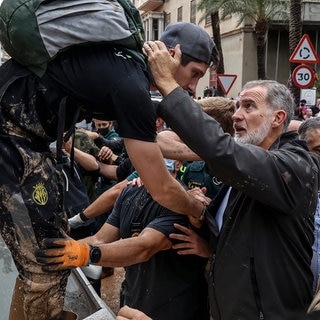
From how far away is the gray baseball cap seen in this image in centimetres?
242

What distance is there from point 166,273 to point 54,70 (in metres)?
1.24

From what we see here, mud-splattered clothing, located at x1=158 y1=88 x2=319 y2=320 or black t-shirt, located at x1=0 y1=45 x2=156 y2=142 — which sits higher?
black t-shirt, located at x1=0 y1=45 x2=156 y2=142

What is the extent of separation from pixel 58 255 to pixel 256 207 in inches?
32.0

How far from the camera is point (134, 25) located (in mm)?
1989

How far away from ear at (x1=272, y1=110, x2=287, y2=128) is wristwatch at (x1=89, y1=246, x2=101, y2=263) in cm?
93

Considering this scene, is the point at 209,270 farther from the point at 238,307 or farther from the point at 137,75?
the point at 137,75

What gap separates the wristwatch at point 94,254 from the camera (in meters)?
2.10

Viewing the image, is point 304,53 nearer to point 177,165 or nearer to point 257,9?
point 177,165

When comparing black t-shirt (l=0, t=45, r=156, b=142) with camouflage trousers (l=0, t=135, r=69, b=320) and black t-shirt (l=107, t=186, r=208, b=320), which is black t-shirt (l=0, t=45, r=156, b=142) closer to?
camouflage trousers (l=0, t=135, r=69, b=320)

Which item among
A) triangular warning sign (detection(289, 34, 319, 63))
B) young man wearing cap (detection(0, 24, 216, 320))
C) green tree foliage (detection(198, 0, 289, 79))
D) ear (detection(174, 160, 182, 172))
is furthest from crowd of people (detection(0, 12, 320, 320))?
green tree foliage (detection(198, 0, 289, 79))

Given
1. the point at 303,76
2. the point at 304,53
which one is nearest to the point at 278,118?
the point at 304,53

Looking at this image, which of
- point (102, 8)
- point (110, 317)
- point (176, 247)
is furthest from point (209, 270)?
point (102, 8)

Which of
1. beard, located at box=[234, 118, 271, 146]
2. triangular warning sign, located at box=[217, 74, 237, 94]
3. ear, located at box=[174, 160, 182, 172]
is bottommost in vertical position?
triangular warning sign, located at box=[217, 74, 237, 94]

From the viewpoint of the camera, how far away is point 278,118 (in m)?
2.40
